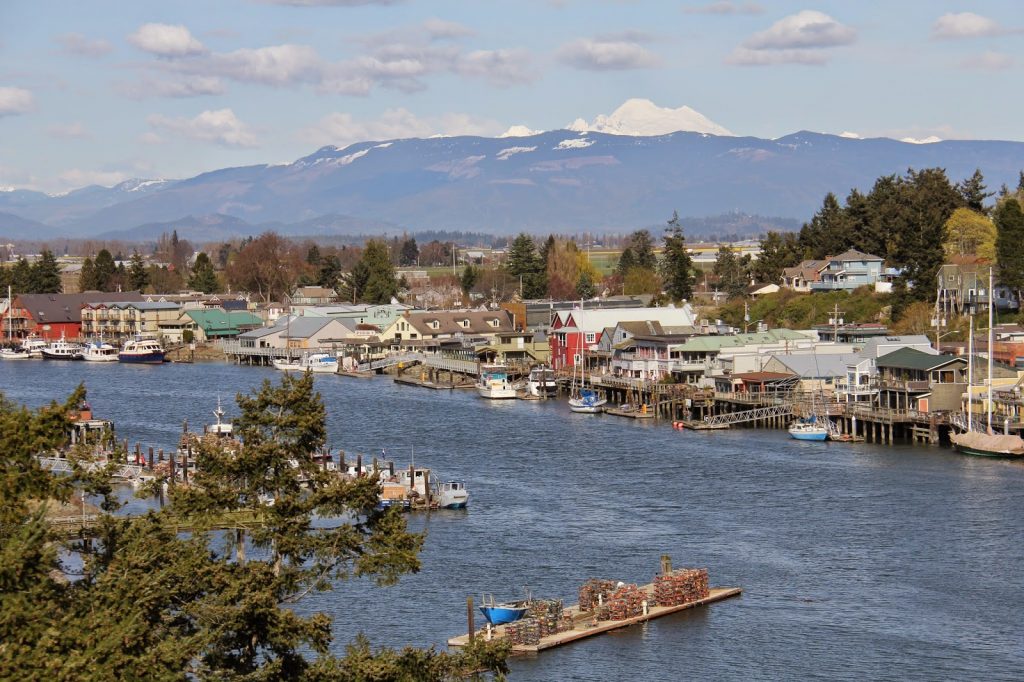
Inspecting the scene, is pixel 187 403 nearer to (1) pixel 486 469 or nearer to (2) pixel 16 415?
(1) pixel 486 469

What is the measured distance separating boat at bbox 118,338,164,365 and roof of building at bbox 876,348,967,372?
37.1m

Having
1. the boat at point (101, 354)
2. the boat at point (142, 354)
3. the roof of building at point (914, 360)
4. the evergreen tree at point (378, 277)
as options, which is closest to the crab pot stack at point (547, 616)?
the roof of building at point (914, 360)

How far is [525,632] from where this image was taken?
19.0 m

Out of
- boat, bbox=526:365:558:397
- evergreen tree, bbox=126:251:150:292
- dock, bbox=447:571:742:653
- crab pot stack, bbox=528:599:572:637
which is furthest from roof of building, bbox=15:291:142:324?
crab pot stack, bbox=528:599:572:637

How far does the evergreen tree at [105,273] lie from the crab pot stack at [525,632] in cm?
7770

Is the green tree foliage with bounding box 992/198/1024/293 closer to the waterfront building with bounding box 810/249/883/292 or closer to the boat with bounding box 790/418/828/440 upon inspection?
the waterfront building with bounding box 810/249/883/292

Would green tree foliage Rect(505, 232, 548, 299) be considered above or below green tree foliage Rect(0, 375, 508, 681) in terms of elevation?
above

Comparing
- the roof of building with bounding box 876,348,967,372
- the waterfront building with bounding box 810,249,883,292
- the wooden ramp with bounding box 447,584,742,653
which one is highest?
the waterfront building with bounding box 810,249,883,292

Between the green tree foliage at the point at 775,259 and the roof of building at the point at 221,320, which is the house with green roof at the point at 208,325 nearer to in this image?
the roof of building at the point at 221,320

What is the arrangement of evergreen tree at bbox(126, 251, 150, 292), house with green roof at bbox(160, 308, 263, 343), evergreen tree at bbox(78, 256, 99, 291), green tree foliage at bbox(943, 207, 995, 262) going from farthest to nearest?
evergreen tree at bbox(126, 251, 150, 292) → evergreen tree at bbox(78, 256, 99, 291) → house with green roof at bbox(160, 308, 263, 343) → green tree foliage at bbox(943, 207, 995, 262)

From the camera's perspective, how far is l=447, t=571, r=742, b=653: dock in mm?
18812

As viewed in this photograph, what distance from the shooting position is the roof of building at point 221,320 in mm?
73062

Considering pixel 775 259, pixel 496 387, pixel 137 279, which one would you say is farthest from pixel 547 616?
pixel 137 279

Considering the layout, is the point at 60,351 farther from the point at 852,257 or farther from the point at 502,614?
the point at 502,614
